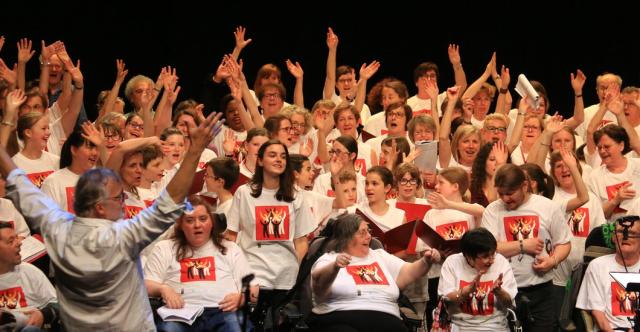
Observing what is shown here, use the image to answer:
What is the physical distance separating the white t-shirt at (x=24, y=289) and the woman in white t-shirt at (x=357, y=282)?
142cm

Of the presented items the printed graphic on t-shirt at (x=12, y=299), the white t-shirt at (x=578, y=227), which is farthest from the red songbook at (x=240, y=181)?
the white t-shirt at (x=578, y=227)

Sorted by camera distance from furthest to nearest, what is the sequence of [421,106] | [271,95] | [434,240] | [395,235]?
1. [421,106]
2. [271,95]
3. [395,235]
4. [434,240]

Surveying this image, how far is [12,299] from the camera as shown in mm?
5664

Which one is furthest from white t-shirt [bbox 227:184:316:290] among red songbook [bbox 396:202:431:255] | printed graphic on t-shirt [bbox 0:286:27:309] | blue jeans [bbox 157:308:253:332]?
printed graphic on t-shirt [bbox 0:286:27:309]

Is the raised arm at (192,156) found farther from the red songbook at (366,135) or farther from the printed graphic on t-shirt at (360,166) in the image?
the red songbook at (366,135)

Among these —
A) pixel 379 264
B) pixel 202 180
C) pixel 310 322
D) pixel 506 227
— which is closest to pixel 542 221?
pixel 506 227

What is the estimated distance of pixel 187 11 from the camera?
33.8 ft

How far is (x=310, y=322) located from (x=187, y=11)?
Answer: 5130 mm

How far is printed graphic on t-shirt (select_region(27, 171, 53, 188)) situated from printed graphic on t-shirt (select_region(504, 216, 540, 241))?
2.81 meters

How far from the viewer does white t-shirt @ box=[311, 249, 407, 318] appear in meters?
5.88

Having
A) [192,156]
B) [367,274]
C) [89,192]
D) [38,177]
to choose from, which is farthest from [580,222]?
[89,192]

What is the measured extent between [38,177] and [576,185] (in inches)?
130

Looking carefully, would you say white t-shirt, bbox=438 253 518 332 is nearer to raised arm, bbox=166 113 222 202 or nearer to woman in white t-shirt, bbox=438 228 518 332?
woman in white t-shirt, bbox=438 228 518 332

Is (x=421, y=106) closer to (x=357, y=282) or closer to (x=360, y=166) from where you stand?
(x=360, y=166)
